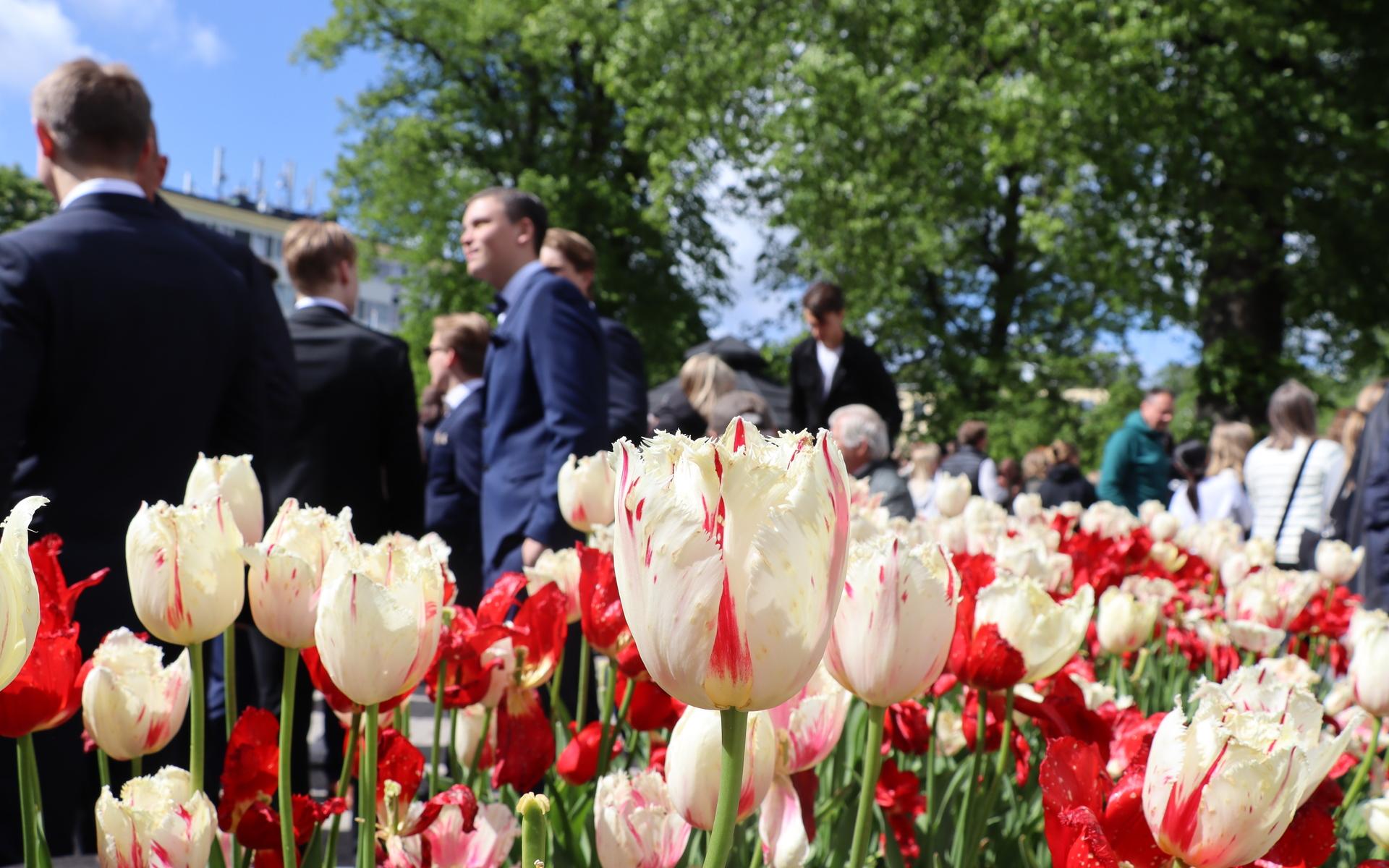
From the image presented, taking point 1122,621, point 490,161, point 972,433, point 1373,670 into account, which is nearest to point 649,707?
point 1373,670

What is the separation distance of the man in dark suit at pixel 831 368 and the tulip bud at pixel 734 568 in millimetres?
5158

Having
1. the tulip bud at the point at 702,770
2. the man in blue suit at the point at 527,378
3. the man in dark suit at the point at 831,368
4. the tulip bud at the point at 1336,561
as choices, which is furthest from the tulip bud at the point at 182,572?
the man in dark suit at the point at 831,368

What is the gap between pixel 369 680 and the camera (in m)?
0.91

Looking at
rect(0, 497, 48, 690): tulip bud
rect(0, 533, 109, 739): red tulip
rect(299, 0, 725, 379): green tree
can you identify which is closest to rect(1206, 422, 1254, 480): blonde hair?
rect(0, 533, 109, 739): red tulip

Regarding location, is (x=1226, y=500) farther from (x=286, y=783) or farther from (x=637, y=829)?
(x=286, y=783)

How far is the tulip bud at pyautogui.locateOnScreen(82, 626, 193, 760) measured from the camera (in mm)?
1004

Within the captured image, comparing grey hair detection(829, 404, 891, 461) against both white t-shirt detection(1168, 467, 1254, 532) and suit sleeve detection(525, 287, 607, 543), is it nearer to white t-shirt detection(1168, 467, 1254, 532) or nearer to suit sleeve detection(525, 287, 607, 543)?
suit sleeve detection(525, 287, 607, 543)

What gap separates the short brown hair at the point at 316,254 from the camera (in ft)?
12.5

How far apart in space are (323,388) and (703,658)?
3.17m

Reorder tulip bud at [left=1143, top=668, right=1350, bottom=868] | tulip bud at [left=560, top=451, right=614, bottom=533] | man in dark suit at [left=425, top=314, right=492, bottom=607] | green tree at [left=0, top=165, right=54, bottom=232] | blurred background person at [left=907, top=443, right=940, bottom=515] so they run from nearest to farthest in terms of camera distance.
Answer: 1. tulip bud at [left=1143, top=668, right=1350, bottom=868]
2. tulip bud at [left=560, top=451, right=614, bottom=533]
3. man in dark suit at [left=425, top=314, right=492, bottom=607]
4. blurred background person at [left=907, top=443, right=940, bottom=515]
5. green tree at [left=0, top=165, right=54, bottom=232]

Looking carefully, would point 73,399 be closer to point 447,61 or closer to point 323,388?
point 323,388

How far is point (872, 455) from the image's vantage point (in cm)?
430

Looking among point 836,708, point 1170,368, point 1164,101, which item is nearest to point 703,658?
point 836,708

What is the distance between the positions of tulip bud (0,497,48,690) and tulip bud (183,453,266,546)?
456 mm
